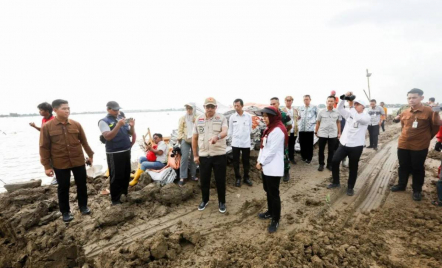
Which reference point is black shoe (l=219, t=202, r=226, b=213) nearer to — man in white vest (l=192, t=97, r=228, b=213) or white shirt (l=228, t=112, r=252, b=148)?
man in white vest (l=192, t=97, r=228, b=213)

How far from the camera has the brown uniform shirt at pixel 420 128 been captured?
3.48 meters

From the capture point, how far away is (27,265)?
7.08 ft

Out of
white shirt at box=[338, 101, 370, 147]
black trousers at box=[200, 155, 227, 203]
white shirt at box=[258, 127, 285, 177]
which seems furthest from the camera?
white shirt at box=[338, 101, 370, 147]

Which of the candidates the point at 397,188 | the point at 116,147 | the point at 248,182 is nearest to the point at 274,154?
the point at 248,182

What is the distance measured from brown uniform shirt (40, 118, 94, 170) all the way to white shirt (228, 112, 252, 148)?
293 centimetres

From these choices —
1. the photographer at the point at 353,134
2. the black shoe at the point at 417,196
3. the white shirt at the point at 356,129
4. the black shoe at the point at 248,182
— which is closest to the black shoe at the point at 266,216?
the black shoe at the point at 248,182

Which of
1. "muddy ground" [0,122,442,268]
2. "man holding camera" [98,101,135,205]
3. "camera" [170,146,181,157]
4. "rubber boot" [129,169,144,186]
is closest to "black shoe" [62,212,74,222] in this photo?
"muddy ground" [0,122,442,268]

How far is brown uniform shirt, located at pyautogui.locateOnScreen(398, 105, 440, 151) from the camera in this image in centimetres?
348

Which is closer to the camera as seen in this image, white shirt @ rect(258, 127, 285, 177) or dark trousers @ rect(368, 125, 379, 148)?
white shirt @ rect(258, 127, 285, 177)

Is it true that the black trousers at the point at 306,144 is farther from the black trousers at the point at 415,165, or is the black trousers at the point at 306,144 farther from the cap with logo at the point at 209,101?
the cap with logo at the point at 209,101

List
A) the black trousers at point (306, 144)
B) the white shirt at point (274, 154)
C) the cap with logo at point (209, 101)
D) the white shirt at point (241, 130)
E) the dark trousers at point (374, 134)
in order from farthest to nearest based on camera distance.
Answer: the dark trousers at point (374, 134), the black trousers at point (306, 144), the white shirt at point (241, 130), the cap with logo at point (209, 101), the white shirt at point (274, 154)

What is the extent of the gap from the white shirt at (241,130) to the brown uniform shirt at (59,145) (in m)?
2.93

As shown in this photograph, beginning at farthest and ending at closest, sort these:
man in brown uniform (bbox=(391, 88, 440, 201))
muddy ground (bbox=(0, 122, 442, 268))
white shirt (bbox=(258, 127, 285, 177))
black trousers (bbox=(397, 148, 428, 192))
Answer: black trousers (bbox=(397, 148, 428, 192))
man in brown uniform (bbox=(391, 88, 440, 201))
white shirt (bbox=(258, 127, 285, 177))
muddy ground (bbox=(0, 122, 442, 268))

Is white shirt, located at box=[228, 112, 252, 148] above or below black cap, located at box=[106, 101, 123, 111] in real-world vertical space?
below
